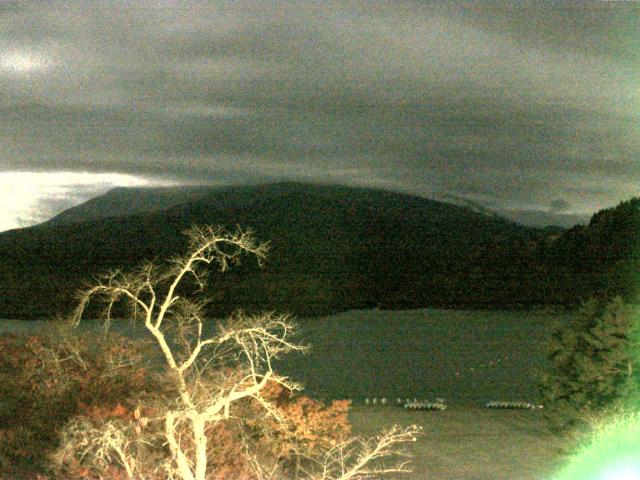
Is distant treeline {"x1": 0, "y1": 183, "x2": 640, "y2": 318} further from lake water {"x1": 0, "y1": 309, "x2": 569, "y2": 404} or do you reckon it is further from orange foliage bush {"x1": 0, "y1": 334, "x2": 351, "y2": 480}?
orange foliage bush {"x1": 0, "y1": 334, "x2": 351, "y2": 480}

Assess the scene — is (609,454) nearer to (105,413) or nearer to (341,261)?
(105,413)

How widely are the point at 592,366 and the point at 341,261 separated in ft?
113

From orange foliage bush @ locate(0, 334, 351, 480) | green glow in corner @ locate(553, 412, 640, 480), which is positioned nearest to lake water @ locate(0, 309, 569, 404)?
orange foliage bush @ locate(0, 334, 351, 480)

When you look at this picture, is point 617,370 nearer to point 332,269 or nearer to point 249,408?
point 249,408

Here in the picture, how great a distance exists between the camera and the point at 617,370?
42.4ft

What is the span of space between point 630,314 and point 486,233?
39.1 meters

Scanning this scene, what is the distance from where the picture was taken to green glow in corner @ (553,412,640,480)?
1012cm

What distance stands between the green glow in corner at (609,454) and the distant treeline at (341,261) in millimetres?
23110

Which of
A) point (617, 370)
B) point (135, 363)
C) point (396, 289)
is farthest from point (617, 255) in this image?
point (135, 363)

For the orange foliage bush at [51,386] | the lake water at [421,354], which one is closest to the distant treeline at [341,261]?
the lake water at [421,354]

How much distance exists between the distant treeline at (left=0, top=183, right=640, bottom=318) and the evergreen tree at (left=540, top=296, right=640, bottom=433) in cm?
2032

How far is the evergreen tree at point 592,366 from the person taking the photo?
12727mm

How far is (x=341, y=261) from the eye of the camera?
156 ft

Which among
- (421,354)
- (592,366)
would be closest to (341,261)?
(421,354)
